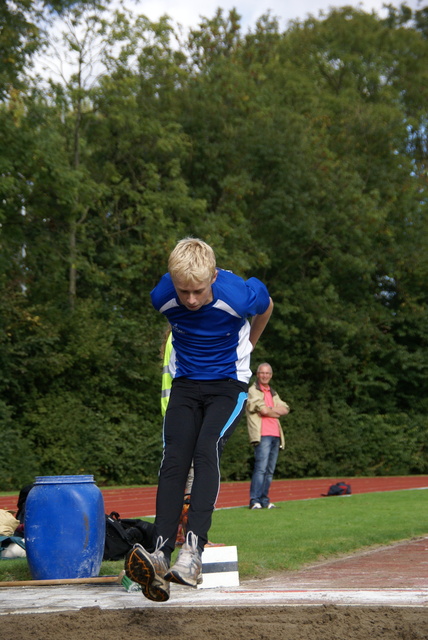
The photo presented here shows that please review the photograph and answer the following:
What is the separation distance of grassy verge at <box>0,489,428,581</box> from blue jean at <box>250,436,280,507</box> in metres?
0.33

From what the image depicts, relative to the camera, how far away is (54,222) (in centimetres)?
2200

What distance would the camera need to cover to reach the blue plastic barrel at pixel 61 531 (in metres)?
6.41

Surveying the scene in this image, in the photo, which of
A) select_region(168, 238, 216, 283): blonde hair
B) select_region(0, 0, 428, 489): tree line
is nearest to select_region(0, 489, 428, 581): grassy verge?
select_region(168, 238, 216, 283): blonde hair

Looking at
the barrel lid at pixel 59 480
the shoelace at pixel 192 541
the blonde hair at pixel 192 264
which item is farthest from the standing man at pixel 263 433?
the blonde hair at pixel 192 264

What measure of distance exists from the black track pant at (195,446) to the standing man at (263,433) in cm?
796

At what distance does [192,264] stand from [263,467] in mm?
8608

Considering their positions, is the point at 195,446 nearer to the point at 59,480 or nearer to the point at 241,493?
the point at 59,480

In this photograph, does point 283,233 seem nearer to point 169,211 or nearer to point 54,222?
point 169,211

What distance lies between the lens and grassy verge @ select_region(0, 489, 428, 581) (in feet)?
24.0

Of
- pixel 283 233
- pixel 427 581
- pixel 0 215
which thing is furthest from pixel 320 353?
pixel 427 581

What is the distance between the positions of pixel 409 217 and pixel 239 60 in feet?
26.0

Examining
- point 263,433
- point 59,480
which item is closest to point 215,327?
point 59,480

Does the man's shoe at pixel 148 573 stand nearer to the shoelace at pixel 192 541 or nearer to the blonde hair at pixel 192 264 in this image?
the shoelace at pixel 192 541

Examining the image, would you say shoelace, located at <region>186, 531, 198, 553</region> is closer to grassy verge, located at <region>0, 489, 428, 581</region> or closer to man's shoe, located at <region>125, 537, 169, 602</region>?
man's shoe, located at <region>125, 537, 169, 602</region>
